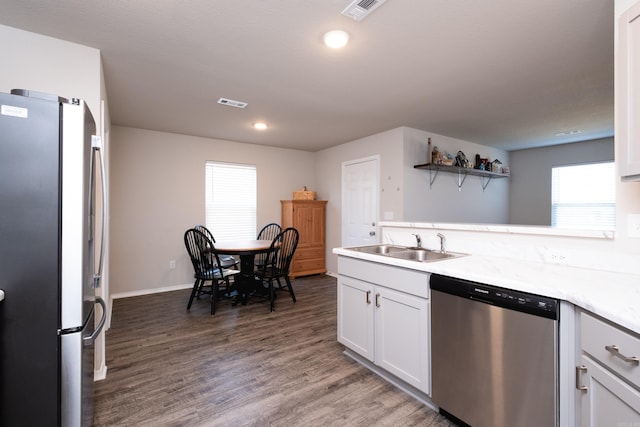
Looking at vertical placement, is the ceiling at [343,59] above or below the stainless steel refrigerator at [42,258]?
above

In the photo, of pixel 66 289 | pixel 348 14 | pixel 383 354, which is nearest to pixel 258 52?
pixel 348 14

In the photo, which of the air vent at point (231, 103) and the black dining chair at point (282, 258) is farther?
the black dining chair at point (282, 258)

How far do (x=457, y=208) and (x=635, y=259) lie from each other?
3677 mm

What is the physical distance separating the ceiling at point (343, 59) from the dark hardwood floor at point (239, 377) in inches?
95.4

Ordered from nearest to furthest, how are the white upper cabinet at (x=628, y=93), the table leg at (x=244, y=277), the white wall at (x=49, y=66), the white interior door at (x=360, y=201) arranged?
the white upper cabinet at (x=628, y=93) → the white wall at (x=49, y=66) → the table leg at (x=244, y=277) → the white interior door at (x=360, y=201)

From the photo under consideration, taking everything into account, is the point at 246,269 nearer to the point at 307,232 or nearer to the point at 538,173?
the point at 307,232

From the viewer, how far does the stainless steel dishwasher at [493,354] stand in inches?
52.0

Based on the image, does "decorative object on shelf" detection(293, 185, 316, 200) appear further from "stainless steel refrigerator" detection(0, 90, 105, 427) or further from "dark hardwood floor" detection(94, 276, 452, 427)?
"stainless steel refrigerator" detection(0, 90, 105, 427)

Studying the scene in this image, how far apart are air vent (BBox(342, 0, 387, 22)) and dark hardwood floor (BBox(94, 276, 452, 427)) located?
243cm

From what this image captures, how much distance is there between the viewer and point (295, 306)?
3.80 m

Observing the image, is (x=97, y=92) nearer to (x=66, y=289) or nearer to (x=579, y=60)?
(x=66, y=289)

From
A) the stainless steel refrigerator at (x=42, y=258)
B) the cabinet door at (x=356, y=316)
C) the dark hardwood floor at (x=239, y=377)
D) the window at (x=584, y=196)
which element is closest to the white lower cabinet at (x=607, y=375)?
the dark hardwood floor at (x=239, y=377)

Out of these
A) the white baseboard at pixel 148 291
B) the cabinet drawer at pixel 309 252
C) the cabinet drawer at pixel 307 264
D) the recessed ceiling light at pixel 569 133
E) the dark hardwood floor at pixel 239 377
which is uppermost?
the recessed ceiling light at pixel 569 133

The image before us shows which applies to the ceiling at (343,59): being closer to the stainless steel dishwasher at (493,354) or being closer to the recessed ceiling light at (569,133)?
the recessed ceiling light at (569,133)
